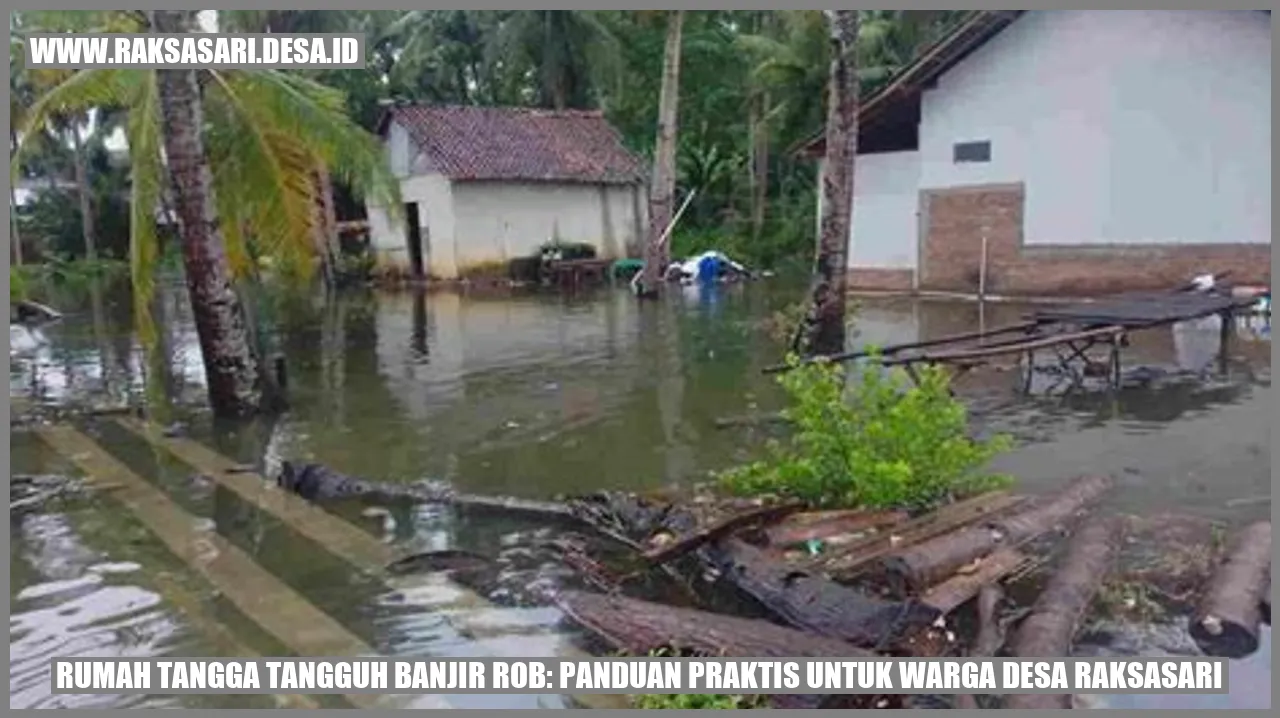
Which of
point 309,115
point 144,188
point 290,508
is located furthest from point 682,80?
point 290,508

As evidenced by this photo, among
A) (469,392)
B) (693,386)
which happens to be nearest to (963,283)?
(693,386)

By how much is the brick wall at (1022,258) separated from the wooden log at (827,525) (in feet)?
46.1

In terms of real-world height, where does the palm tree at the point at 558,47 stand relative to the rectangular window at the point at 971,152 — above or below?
above

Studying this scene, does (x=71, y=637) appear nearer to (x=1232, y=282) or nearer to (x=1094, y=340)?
(x=1094, y=340)

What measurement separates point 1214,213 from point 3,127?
1713 centimetres

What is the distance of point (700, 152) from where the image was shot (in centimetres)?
3681

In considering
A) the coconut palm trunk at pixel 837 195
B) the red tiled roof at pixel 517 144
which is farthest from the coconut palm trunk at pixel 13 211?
the red tiled roof at pixel 517 144

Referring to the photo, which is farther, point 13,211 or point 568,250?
point 13,211

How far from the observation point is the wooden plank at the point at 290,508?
7.05 metres

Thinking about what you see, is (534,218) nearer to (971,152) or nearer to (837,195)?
(971,152)

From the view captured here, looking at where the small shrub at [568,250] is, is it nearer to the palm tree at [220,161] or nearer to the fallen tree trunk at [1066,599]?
the palm tree at [220,161]

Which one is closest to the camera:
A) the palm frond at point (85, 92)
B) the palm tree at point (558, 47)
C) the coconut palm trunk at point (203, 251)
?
the coconut palm trunk at point (203, 251)

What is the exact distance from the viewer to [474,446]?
10.0 meters

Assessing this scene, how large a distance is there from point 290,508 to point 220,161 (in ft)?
18.5
